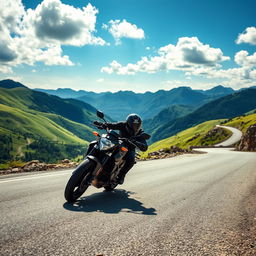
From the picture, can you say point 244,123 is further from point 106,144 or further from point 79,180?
point 79,180

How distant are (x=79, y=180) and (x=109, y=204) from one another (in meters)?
0.96

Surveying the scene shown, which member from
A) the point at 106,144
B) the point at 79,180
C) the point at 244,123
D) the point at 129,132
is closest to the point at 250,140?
the point at 129,132

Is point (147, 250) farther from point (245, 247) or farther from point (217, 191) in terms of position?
point (217, 191)

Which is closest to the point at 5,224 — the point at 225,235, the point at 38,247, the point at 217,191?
the point at 38,247

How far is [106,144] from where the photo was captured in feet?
20.5

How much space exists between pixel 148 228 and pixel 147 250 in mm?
913

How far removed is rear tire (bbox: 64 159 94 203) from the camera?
5816 millimetres

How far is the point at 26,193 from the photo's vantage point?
21.9ft

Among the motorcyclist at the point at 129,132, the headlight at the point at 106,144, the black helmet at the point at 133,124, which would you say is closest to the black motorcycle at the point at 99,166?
the headlight at the point at 106,144

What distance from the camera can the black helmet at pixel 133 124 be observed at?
736cm

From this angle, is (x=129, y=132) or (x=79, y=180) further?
(x=129, y=132)

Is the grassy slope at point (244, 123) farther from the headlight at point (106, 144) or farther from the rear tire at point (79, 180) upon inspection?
the rear tire at point (79, 180)

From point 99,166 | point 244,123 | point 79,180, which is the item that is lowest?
point 244,123

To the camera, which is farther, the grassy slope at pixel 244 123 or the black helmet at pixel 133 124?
the grassy slope at pixel 244 123
